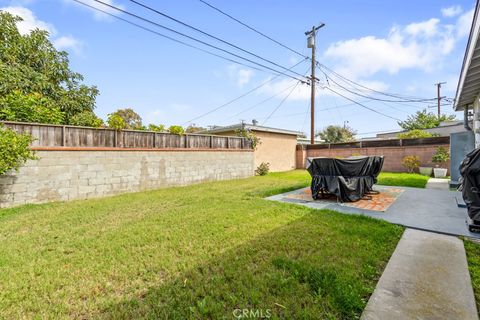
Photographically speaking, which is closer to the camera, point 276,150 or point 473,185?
point 473,185

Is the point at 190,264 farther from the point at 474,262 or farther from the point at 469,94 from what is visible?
the point at 469,94

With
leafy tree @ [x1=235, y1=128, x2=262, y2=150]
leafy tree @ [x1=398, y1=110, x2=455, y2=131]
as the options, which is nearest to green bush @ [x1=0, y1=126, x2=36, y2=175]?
leafy tree @ [x1=235, y1=128, x2=262, y2=150]

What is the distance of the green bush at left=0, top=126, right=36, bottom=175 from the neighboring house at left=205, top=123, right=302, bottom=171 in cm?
838

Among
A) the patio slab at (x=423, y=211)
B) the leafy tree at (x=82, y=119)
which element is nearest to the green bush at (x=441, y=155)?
the patio slab at (x=423, y=211)

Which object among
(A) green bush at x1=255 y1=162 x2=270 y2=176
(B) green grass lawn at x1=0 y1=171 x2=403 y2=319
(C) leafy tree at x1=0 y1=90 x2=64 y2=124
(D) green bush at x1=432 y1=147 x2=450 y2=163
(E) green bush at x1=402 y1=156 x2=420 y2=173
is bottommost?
(B) green grass lawn at x1=0 y1=171 x2=403 y2=319

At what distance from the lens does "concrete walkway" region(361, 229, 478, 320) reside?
164 cm

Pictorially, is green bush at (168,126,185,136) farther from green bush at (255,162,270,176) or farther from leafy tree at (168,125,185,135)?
green bush at (255,162,270,176)

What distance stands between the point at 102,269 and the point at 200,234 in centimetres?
129

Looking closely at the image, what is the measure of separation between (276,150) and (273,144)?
0.46 metres

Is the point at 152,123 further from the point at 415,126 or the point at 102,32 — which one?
the point at 415,126

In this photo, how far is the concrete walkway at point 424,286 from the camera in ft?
5.39

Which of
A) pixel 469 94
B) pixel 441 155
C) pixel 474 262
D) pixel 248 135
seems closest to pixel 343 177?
pixel 474 262

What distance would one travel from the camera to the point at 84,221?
4035 mm

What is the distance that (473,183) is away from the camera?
2.99m
